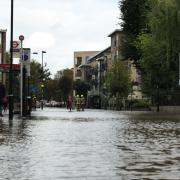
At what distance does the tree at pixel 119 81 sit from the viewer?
331ft

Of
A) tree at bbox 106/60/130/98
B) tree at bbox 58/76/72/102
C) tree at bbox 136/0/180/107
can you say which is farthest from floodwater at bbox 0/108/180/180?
tree at bbox 58/76/72/102

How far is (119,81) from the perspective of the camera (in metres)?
101

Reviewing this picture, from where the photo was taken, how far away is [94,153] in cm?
1341

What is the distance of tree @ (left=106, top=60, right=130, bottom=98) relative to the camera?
101 m

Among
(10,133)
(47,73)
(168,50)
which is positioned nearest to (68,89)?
(47,73)

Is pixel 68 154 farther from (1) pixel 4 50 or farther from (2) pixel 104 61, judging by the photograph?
(2) pixel 104 61

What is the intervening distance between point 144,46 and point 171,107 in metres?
10.2

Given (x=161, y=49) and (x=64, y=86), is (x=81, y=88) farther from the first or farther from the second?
(x=161, y=49)

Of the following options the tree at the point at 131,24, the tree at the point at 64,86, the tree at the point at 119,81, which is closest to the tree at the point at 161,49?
the tree at the point at 131,24

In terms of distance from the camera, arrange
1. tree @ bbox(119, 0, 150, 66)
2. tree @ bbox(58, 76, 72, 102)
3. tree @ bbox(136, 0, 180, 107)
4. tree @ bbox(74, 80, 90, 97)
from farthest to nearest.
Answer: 1. tree @ bbox(58, 76, 72, 102)
2. tree @ bbox(74, 80, 90, 97)
3. tree @ bbox(119, 0, 150, 66)
4. tree @ bbox(136, 0, 180, 107)

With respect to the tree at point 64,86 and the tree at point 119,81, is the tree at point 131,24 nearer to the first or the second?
the tree at point 119,81

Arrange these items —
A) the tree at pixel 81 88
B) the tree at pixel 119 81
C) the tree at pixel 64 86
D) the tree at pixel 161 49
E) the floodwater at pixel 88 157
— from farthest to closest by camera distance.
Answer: the tree at pixel 64 86 < the tree at pixel 81 88 < the tree at pixel 119 81 < the tree at pixel 161 49 < the floodwater at pixel 88 157

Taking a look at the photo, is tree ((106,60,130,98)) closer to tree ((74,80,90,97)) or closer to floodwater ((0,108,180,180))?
tree ((74,80,90,97))

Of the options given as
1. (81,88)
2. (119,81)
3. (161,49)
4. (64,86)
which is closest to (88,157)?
(161,49)
